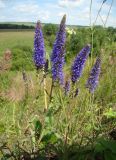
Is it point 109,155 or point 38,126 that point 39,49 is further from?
point 109,155

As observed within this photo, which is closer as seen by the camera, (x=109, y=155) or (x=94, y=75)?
(x=109, y=155)

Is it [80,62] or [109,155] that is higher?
[80,62]

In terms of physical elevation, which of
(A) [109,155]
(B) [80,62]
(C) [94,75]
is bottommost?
(A) [109,155]

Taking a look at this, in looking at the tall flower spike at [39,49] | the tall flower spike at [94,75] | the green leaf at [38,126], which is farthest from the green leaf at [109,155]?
the tall flower spike at [39,49]

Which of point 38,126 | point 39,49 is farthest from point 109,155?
point 39,49

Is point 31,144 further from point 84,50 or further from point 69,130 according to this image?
point 84,50

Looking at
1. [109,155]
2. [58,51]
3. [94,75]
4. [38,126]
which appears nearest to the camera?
[109,155]

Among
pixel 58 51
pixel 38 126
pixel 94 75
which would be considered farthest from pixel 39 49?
pixel 38 126

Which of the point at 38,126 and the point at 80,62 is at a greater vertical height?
the point at 80,62

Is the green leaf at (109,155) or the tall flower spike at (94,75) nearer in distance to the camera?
the green leaf at (109,155)

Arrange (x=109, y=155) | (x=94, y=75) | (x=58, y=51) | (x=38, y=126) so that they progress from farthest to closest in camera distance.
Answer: (x=38, y=126)
(x=94, y=75)
(x=58, y=51)
(x=109, y=155)

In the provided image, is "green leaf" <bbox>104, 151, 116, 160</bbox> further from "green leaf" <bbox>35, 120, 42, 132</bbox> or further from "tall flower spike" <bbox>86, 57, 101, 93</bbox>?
"green leaf" <bbox>35, 120, 42, 132</bbox>

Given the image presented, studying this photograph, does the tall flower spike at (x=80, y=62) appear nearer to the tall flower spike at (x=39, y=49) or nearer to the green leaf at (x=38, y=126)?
the tall flower spike at (x=39, y=49)

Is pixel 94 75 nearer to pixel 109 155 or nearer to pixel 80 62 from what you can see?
pixel 80 62
